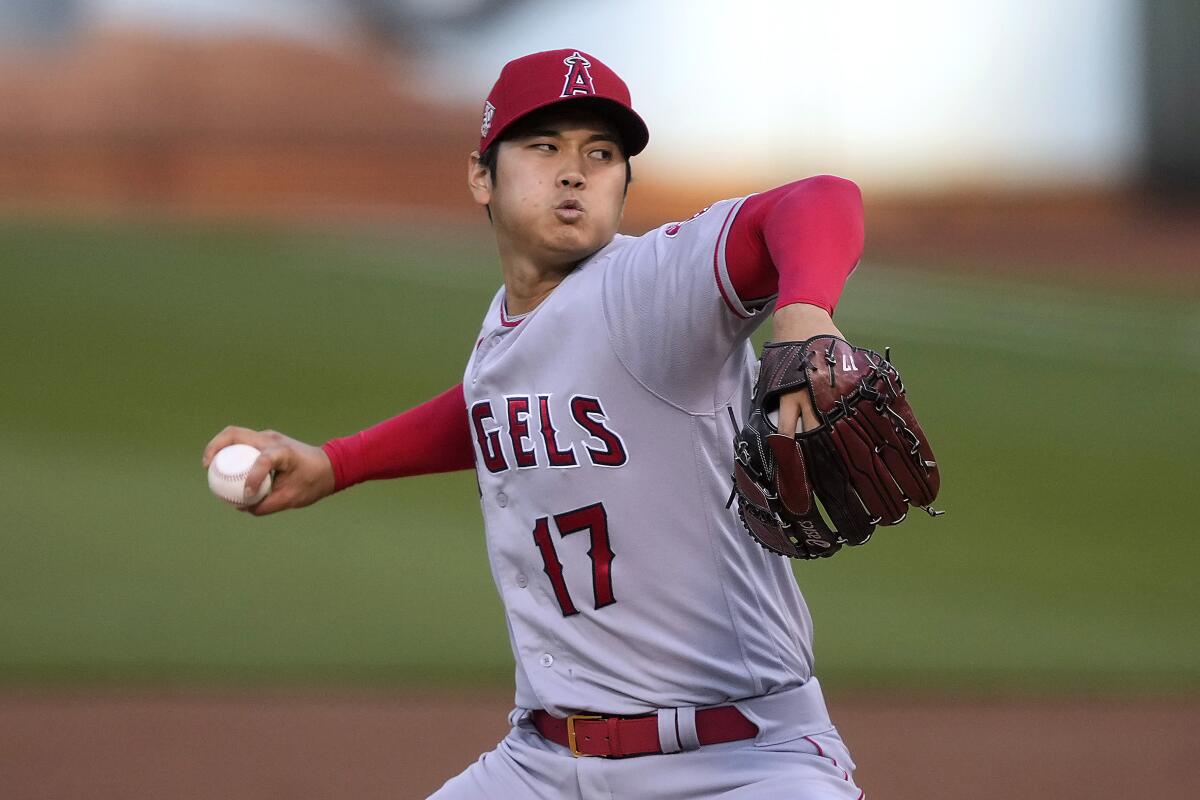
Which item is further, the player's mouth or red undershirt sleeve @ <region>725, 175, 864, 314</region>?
the player's mouth

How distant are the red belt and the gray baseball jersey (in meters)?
0.02

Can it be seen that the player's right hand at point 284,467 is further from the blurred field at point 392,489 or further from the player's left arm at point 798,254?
the blurred field at point 392,489

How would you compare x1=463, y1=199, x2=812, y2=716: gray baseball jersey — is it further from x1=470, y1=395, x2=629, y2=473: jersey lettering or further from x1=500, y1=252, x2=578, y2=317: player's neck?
x1=500, y1=252, x2=578, y2=317: player's neck

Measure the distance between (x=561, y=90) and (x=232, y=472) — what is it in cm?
88

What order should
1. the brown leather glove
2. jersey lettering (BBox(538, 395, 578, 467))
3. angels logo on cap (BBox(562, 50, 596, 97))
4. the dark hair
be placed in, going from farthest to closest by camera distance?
the dark hair → angels logo on cap (BBox(562, 50, 596, 97)) → jersey lettering (BBox(538, 395, 578, 467)) → the brown leather glove

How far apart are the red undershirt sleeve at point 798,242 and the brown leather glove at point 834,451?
0.29 feet

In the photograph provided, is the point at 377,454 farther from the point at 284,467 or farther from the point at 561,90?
the point at 561,90

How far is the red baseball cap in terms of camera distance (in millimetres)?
2400

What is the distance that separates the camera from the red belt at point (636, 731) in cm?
224

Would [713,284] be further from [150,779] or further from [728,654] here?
[150,779]

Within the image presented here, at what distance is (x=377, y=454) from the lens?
9.29 feet

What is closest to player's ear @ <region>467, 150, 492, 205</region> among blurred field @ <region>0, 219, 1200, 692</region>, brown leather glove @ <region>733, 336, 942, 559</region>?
brown leather glove @ <region>733, 336, 942, 559</region>

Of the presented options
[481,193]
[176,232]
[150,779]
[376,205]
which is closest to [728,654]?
[481,193]

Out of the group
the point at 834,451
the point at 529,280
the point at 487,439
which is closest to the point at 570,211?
the point at 529,280
